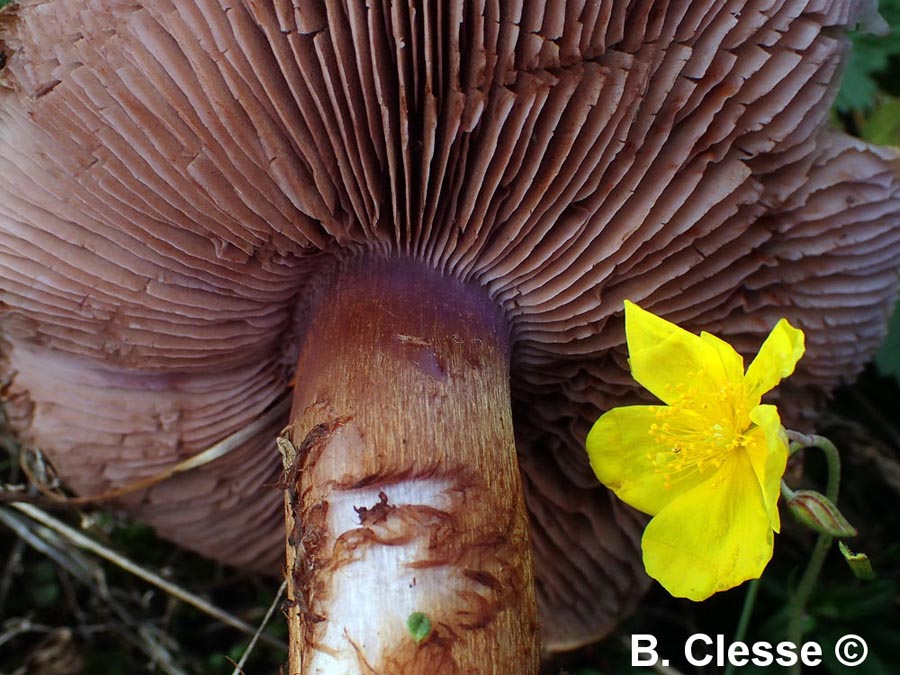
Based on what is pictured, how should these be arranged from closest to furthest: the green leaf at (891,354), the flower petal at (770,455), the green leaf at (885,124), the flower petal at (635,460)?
the flower petal at (770,455), the flower petal at (635,460), the green leaf at (891,354), the green leaf at (885,124)

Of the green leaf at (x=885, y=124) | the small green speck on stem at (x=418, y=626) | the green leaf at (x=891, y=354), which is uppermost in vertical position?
the green leaf at (x=885, y=124)

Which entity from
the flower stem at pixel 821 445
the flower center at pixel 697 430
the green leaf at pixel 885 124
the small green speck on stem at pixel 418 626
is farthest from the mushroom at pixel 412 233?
the green leaf at pixel 885 124

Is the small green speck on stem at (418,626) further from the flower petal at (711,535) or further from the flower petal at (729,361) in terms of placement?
the flower petal at (729,361)

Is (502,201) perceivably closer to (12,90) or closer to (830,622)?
(12,90)

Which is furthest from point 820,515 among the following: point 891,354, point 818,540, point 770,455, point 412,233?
point 891,354

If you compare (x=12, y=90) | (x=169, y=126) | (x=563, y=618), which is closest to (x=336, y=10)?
(x=169, y=126)

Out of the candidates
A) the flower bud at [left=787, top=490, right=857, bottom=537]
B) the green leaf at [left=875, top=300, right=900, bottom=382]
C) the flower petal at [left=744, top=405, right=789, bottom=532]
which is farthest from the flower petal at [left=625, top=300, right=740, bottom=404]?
the green leaf at [left=875, top=300, right=900, bottom=382]

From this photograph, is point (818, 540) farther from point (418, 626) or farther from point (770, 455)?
point (418, 626)
